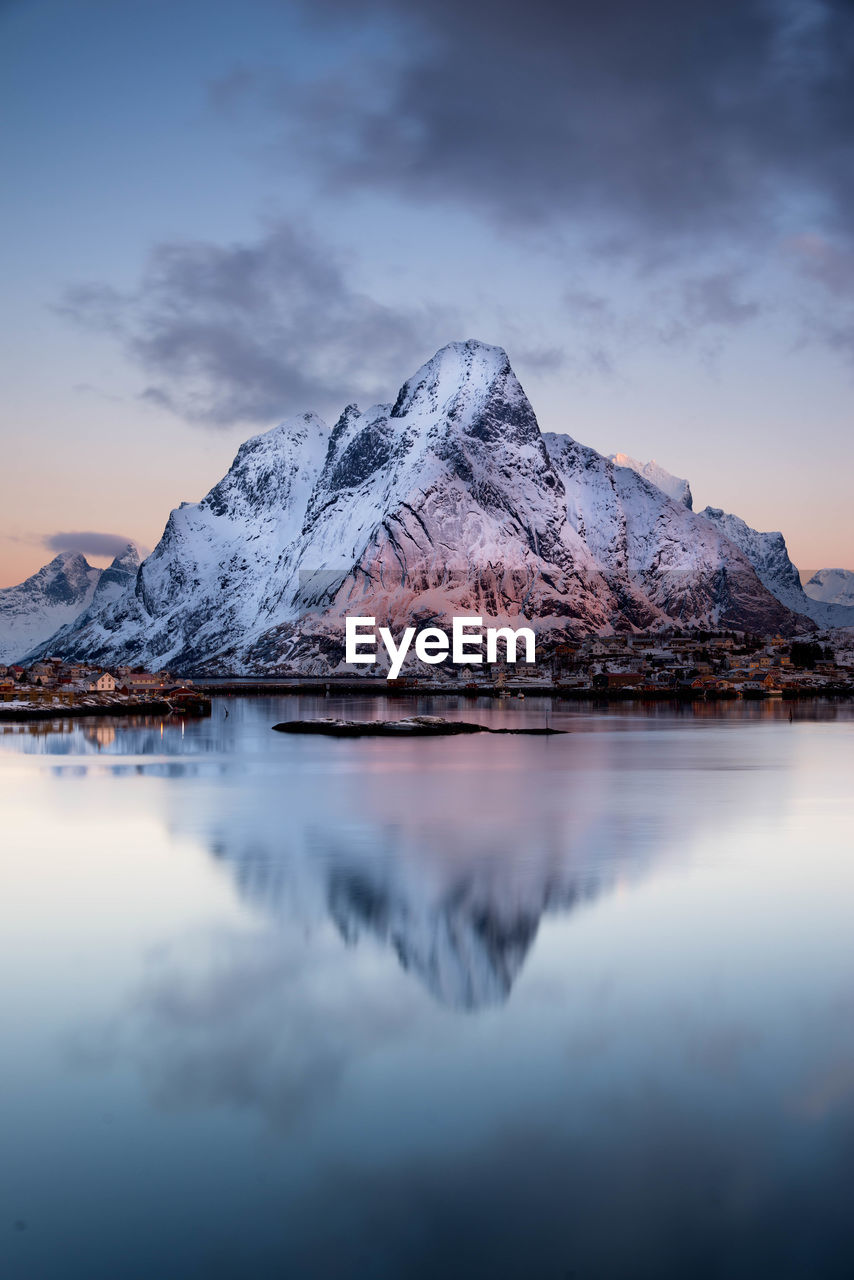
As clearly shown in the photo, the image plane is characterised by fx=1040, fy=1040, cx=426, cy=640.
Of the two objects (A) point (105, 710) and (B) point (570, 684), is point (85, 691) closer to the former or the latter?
(A) point (105, 710)

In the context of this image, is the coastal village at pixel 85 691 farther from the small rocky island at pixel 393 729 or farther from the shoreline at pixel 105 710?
the small rocky island at pixel 393 729

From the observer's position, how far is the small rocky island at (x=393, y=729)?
3027 inches

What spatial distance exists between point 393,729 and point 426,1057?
67.9m

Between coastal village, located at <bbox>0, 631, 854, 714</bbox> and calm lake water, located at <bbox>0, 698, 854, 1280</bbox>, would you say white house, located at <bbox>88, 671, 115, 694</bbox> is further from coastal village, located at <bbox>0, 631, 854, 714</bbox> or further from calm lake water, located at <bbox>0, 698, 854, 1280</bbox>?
calm lake water, located at <bbox>0, 698, 854, 1280</bbox>

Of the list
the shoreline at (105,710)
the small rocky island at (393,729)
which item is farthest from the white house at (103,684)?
the small rocky island at (393,729)

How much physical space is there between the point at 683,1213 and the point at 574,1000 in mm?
4972

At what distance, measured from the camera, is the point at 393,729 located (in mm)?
78562

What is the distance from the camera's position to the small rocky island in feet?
252

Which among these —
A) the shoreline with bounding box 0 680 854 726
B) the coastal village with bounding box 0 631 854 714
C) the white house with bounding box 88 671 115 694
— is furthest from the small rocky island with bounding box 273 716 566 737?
the white house with bounding box 88 671 115 694

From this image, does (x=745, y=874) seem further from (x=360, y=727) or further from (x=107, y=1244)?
(x=360, y=727)

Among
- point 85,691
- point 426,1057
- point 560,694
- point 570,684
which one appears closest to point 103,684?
point 85,691

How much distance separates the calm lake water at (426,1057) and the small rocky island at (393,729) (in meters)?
50.1

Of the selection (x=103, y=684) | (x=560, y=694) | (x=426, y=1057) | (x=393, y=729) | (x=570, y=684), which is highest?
(x=103, y=684)

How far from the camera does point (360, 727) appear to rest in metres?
79.6
